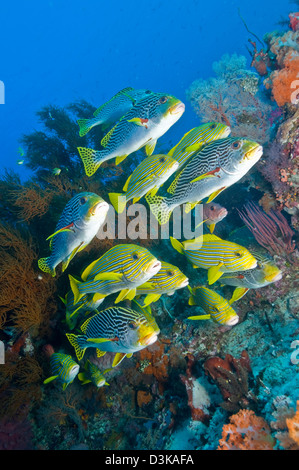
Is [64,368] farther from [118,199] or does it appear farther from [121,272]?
[118,199]

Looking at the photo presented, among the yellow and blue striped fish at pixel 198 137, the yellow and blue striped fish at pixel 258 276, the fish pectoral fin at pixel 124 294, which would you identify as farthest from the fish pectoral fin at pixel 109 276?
the yellow and blue striped fish at pixel 198 137

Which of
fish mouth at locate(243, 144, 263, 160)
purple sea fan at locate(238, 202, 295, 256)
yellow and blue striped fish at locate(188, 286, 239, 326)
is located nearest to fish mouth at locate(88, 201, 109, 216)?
fish mouth at locate(243, 144, 263, 160)

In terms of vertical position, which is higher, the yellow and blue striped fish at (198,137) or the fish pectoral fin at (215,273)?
the yellow and blue striped fish at (198,137)

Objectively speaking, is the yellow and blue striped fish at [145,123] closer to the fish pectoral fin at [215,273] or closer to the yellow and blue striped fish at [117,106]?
the yellow and blue striped fish at [117,106]

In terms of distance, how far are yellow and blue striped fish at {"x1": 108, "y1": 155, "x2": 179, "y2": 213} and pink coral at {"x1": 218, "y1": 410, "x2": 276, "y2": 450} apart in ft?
9.61

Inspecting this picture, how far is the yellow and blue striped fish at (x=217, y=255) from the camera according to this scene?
3227 millimetres

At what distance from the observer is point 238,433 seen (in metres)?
2.91

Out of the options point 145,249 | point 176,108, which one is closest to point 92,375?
point 145,249

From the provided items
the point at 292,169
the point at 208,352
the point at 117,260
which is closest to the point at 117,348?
the point at 117,260

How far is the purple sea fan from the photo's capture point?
496 cm

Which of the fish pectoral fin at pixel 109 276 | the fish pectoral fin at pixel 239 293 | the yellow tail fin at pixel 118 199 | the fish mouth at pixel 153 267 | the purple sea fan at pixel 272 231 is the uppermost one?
the yellow tail fin at pixel 118 199

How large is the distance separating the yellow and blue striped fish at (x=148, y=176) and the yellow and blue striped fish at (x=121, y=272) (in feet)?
2.40

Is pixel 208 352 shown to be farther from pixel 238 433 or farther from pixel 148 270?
pixel 148 270
